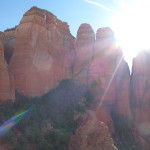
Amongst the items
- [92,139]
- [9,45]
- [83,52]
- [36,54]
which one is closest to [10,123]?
[92,139]

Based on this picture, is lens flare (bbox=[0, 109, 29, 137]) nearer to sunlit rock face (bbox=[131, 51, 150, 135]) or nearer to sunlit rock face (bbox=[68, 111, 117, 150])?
sunlit rock face (bbox=[68, 111, 117, 150])

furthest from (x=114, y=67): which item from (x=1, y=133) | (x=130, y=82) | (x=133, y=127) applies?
(x=1, y=133)

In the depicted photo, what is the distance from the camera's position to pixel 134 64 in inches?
1927

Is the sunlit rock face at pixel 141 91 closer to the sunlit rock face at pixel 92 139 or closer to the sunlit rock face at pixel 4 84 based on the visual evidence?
the sunlit rock face at pixel 92 139

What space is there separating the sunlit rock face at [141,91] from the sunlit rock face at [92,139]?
17188 millimetres

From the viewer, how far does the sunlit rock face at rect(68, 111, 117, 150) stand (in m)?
28.0

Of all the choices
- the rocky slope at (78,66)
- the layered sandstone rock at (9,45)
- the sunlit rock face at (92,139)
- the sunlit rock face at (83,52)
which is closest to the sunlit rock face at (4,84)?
the rocky slope at (78,66)

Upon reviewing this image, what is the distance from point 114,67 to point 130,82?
11.8 feet

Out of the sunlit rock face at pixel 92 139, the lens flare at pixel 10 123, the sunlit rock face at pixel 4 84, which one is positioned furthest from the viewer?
the sunlit rock face at pixel 4 84

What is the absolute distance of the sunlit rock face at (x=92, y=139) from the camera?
28.0m

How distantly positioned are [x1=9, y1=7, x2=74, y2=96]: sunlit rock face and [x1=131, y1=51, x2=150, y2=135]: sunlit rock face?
1107 centimetres

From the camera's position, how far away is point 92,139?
93.4 ft

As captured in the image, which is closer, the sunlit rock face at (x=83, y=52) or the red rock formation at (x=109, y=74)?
the red rock formation at (x=109, y=74)

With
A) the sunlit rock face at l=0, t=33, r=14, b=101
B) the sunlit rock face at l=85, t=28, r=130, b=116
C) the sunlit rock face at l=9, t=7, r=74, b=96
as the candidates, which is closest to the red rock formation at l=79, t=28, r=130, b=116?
the sunlit rock face at l=85, t=28, r=130, b=116
